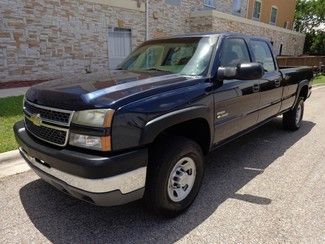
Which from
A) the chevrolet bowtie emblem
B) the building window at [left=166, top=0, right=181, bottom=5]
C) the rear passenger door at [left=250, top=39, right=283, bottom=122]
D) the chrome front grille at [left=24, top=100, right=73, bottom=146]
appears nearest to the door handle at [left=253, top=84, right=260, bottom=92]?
the rear passenger door at [left=250, top=39, right=283, bottom=122]

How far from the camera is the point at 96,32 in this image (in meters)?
12.7

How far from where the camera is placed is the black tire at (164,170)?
2877 mm

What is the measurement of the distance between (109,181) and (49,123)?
0.80m

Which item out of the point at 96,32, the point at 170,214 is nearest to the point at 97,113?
the point at 170,214

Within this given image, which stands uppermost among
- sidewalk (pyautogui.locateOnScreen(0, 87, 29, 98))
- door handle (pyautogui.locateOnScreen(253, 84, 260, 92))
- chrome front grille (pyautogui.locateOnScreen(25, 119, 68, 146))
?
door handle (pyautogui.locateOnScreen(253, 84, 260, 92))

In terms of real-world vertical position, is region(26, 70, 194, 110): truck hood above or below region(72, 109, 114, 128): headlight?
above

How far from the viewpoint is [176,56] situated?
3975 mm

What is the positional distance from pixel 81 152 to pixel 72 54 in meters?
10.1

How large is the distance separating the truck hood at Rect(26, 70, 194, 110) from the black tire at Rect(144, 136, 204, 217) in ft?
1.73

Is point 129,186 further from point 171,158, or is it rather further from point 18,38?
point 18,38

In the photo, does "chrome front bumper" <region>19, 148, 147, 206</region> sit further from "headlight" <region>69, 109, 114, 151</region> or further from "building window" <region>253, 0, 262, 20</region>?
"building window" <region>253, 0, 262, 20</region>

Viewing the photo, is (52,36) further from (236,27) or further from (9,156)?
(236,27)

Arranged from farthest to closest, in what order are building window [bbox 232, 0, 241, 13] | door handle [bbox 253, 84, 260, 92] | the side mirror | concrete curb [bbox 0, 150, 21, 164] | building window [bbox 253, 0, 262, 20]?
building window [bbox 253, 0, 262, 20] → building window [bbox 232, 0, 241, 13] → door handle [bbox 253, 84, 260, 92] → concrete curb [bbox 0, 150, 21, 164] → the side mirror

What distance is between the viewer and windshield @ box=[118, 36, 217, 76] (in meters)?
3.68
